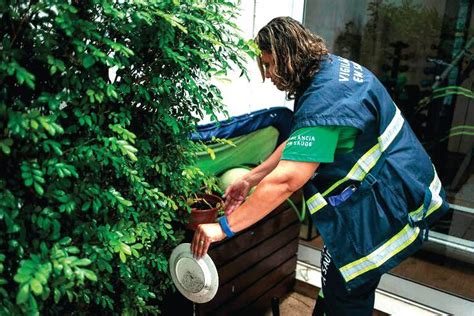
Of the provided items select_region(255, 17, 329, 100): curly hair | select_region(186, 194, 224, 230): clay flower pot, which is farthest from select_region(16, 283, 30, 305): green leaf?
select_region(255, 17, 329, 100): curly hair

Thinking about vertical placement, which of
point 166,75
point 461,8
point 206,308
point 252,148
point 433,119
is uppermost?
point 461,8

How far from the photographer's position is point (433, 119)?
117 inches

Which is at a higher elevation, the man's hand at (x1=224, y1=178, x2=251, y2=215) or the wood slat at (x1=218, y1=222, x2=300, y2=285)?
the man's hand at (x1=224, y1=178, x2=251, y2=215)

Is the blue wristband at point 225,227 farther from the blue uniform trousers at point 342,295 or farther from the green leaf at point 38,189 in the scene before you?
the green leaf at point 38,189

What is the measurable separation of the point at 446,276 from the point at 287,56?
2.09 m

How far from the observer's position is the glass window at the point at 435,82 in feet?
9.11

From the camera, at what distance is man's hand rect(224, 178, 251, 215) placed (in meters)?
2.15

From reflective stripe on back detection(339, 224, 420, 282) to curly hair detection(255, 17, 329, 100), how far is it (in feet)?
2.43

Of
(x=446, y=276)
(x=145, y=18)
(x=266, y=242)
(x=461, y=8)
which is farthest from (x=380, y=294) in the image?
(x=145, y=18)

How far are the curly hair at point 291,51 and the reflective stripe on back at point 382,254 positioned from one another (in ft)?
2.43

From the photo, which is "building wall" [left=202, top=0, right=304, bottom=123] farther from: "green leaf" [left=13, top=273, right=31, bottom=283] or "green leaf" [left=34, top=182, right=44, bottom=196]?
"green leaf" [left=13, top=273, right=31, bottom=283]

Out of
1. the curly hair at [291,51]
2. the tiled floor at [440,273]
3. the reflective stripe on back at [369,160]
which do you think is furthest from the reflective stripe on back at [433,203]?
the tiled floor at [440,273]

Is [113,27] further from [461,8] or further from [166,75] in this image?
[461,8]

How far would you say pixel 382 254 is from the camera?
1811mm
